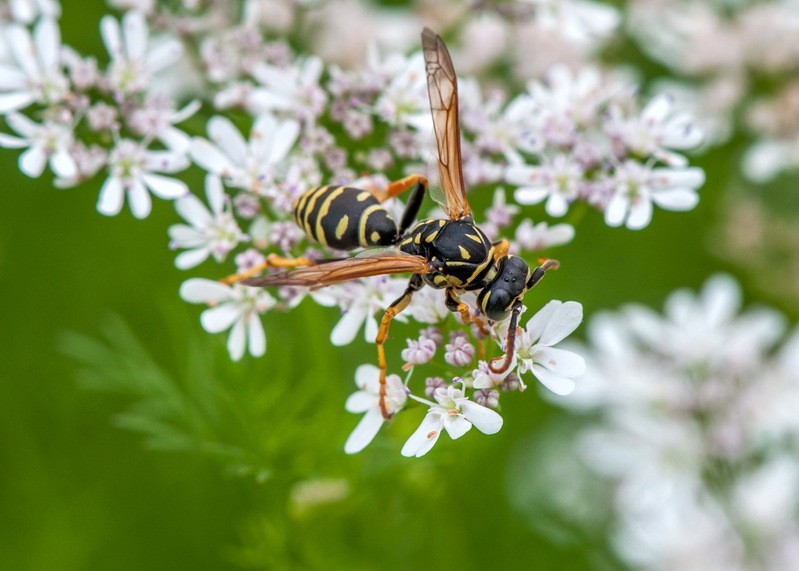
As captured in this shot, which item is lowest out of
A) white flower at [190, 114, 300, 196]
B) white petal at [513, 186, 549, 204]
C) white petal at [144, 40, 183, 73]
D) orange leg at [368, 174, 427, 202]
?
white petal at [513, 186, 549, 204]

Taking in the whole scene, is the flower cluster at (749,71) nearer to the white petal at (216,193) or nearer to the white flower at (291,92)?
the white flower at (291,92)

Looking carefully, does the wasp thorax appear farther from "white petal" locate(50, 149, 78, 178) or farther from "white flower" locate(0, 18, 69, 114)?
"white flower" locate(0, 18, 69, 114)

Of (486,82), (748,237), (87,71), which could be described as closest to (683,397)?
(748,237)

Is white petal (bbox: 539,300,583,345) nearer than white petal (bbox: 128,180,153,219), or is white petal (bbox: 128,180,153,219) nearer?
white petal (bbox: 539,300,583,345)

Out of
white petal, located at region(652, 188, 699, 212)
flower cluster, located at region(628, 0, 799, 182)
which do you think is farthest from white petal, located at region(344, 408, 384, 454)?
flower cluster, located at region(628, 0, 799, 182)

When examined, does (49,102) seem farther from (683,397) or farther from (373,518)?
(683,397)

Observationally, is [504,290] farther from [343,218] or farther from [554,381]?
[343,218]
